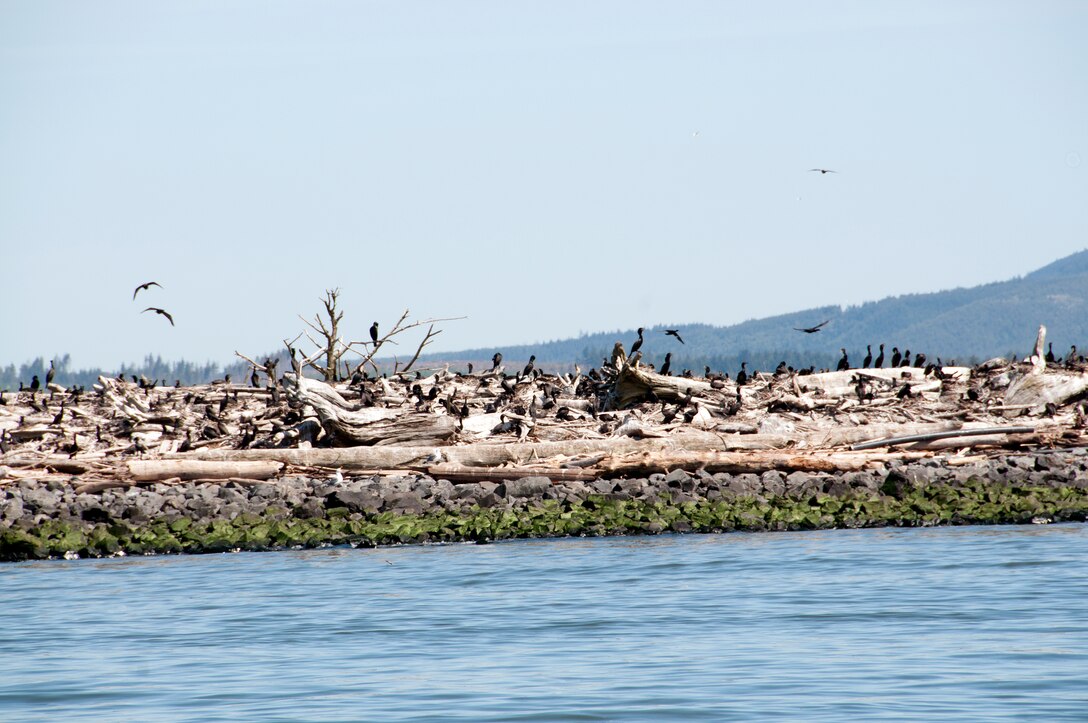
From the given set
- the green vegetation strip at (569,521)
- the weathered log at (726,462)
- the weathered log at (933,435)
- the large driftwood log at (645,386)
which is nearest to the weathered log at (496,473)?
the weathered log at (726,462)

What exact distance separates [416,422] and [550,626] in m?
7.33

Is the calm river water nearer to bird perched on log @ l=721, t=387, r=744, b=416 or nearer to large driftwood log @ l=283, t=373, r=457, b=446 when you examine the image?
large driftwood log @ l=283, t=373, r=457, b=446

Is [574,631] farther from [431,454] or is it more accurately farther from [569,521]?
[431,454]

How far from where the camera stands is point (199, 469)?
19172 millimetres

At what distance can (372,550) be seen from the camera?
17828 mm

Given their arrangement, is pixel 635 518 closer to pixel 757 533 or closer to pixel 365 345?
pixel 757 533

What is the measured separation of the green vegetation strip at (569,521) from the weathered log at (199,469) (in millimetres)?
1054

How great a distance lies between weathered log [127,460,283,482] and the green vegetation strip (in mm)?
1054

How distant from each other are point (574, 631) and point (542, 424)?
339 inches

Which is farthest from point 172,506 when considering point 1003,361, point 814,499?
point 1003,361

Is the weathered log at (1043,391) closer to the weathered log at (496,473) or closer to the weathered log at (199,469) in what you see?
the weathered log at (496,473)

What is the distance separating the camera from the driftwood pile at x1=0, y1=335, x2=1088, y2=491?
19422 millimetres

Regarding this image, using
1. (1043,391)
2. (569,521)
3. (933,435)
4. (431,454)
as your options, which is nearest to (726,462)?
(569,521)

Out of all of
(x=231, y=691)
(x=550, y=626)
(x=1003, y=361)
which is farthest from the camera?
(x=1003, y=361)
